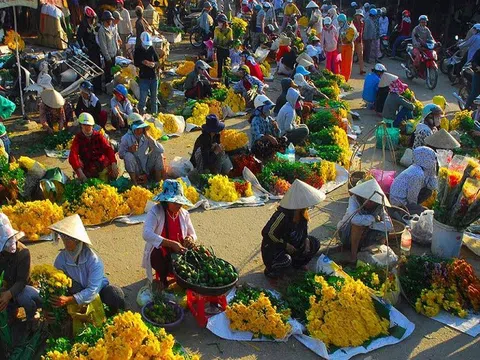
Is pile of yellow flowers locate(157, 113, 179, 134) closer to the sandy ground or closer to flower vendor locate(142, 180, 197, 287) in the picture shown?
the sandy ground

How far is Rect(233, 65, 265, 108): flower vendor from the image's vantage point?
1184cm

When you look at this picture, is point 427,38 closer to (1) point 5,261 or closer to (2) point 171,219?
(2) point 171,219

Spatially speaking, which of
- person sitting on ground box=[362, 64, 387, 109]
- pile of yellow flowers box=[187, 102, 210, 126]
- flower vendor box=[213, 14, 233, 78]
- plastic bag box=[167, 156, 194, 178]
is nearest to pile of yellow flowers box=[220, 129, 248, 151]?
plastic bag box=[167, 156, 194, 178]

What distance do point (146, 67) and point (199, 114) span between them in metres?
1.42

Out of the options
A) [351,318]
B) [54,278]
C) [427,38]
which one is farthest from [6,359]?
[427,38]

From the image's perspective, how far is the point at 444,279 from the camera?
6.06 m

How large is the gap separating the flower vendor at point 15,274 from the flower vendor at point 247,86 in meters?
7.47

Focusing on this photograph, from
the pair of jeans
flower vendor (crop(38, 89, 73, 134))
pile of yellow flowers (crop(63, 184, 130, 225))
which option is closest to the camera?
pile of yellow flowers (crop(63, 184, 130, 225))

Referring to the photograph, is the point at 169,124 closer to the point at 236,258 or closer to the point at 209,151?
the point at 209,151

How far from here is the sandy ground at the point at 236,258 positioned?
5.38 meters

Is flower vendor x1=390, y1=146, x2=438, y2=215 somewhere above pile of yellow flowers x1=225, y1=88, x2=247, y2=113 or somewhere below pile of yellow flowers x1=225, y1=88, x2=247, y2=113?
above

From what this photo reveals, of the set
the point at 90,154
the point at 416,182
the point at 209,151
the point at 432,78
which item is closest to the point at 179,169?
the point at 209,151

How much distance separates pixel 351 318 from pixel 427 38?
11.7m

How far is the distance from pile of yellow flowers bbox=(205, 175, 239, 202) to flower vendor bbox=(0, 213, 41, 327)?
3343mm
